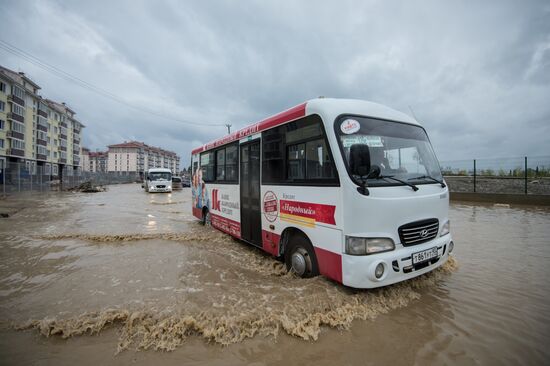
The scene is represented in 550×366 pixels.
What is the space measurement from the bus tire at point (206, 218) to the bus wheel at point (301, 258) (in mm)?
4927

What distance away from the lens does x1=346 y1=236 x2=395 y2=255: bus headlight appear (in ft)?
10.9

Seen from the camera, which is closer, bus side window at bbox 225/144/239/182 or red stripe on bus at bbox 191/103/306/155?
red stripe on bus at bbox 191/103/306/155

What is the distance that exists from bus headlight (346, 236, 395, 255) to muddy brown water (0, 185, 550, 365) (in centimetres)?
75

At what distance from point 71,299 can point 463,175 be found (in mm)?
23085

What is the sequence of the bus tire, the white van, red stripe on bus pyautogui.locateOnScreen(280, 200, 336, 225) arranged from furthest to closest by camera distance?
the white van → the bus tire → red stripe on bus pyautogui.locateOnScreen(280, 200, 336, 225)

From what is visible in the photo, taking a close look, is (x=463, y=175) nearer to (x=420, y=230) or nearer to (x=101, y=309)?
(x=420, y=230)

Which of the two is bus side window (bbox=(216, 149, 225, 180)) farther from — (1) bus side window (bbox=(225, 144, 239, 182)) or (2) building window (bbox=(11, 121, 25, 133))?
(2) building window (bbox=(11, 121, 25, 133))

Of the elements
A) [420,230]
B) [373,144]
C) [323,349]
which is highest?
[373,144]

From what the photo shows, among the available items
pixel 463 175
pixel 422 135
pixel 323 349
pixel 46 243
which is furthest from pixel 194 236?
pixel 463 175

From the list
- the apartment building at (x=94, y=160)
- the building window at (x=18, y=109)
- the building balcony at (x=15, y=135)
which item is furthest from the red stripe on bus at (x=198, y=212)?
the apartment building at (x=94, y=160)

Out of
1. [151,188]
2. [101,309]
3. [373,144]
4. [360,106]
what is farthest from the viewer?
[151,188]

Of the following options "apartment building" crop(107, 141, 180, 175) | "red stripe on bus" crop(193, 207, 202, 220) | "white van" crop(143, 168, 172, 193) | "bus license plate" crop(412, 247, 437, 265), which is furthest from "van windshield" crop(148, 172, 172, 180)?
"apartment building" crop(107, 141, 180, 175)

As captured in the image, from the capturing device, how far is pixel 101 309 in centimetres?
357

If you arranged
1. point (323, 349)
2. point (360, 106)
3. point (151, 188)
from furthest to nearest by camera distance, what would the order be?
point (151, 188), point (360, 106), point (323, 349)
